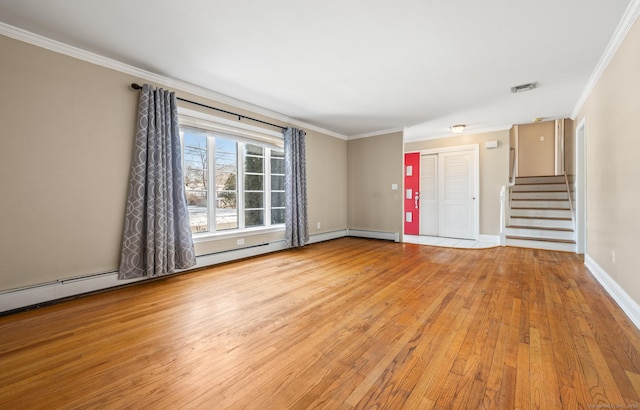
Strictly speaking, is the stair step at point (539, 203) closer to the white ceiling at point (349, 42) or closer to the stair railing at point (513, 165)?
the stair railing at point (513, 165)

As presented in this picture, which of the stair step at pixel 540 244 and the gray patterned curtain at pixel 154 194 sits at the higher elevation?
the gray patterned curtain at pixel 154 194

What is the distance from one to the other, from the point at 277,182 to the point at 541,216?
557 cm

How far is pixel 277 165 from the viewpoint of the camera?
5160mm

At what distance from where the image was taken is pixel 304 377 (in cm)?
153

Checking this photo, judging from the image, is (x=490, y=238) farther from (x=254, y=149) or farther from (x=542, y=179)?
(x=254, y=149)

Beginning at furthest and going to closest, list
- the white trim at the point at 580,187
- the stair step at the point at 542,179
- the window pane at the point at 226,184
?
the stair step at the point at 542,179
the white trim at the point at 580,187
the window pane at the point at 226,184

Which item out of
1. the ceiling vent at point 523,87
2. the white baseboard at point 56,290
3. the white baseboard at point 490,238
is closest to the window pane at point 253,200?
the white baseboard at point 56,290

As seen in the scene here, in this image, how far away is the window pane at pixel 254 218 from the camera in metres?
4.59

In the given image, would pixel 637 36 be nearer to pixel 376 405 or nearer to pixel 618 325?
pixel 618 325

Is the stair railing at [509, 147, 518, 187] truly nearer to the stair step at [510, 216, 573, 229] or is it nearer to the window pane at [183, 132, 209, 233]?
the stair step at [510, 216, 573, 229]

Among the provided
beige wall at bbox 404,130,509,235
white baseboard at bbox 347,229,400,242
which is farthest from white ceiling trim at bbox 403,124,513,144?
white baseboard at bbox 347,229,400,242

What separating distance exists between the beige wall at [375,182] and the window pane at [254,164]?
8.76ft

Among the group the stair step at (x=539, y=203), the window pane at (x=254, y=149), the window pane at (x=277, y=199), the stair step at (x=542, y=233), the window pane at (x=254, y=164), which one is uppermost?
the window pane at (x=254, y=149)

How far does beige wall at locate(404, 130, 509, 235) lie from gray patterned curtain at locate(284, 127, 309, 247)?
404 cm
